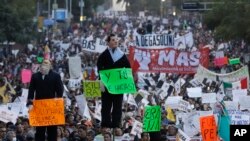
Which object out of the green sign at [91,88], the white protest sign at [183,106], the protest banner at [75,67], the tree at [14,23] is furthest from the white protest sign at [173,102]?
the tree at [14,23]

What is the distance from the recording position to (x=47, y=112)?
13359 mm

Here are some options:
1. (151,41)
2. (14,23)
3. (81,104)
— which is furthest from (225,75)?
(14,23)

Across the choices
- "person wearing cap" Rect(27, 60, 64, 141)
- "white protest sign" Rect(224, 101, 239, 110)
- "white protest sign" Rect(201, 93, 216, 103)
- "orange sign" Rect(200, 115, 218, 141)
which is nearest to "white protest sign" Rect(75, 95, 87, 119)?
"white protest sign" Rect(201, 93, 216, 103)

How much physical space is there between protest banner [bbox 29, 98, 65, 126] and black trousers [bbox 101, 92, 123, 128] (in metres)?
0.56

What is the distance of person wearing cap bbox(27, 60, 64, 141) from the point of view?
13234mm

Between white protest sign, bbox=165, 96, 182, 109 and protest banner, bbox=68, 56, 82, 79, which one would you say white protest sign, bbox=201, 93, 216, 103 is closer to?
white protest sign, bbox=165, 96, 182, 109

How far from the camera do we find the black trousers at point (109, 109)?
43.4ft

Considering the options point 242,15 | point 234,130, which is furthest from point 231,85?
point 242,15

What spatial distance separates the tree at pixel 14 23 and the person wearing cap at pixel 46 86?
39444mm

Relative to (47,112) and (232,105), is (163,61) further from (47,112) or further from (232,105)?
(47,112)

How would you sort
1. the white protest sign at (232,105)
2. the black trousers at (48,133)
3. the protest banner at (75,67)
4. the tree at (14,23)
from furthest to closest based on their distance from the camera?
the tree at (14,23)
the protest banner at (75,67)
the white protest sign at (232,105)
the black trousers at (48,133)

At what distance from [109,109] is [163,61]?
40.2 ft

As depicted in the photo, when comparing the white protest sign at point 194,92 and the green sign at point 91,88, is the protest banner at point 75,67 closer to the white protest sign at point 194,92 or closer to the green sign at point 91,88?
the white protest sign at point 194,92

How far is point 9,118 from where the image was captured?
17.1 metres
